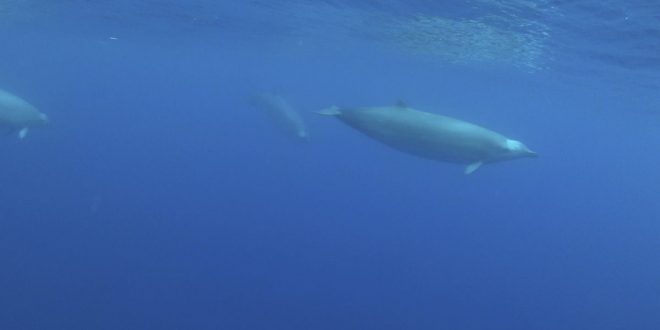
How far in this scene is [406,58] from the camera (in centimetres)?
3544

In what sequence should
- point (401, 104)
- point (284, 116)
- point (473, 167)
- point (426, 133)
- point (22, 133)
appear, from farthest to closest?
1. point (284, 116)
2. point (22, 133)
3. point (473, 167)
4. point (401, 104)
5. point (426, 133)

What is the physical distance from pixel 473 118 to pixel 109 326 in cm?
8009

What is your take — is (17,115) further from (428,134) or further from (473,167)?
(473,167)

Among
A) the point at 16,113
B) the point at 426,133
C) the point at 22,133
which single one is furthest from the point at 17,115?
the point at 426,133

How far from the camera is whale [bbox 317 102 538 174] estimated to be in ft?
35.3

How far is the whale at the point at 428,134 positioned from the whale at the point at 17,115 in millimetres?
9734

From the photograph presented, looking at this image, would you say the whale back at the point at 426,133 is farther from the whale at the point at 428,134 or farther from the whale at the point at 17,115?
the whale at the point at 17,115

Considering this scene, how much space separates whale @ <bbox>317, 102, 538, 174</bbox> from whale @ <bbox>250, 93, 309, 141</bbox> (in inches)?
457

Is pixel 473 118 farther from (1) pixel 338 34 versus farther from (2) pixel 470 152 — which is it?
(2) pixel 470 152

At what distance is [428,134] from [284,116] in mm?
12838

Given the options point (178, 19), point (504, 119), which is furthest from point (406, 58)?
point (504, 119)

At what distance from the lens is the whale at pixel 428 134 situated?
1077cm

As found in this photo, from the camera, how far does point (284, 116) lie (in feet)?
75.8

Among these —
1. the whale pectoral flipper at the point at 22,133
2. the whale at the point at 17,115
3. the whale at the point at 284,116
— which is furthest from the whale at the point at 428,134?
the whale at the point at 284,116
